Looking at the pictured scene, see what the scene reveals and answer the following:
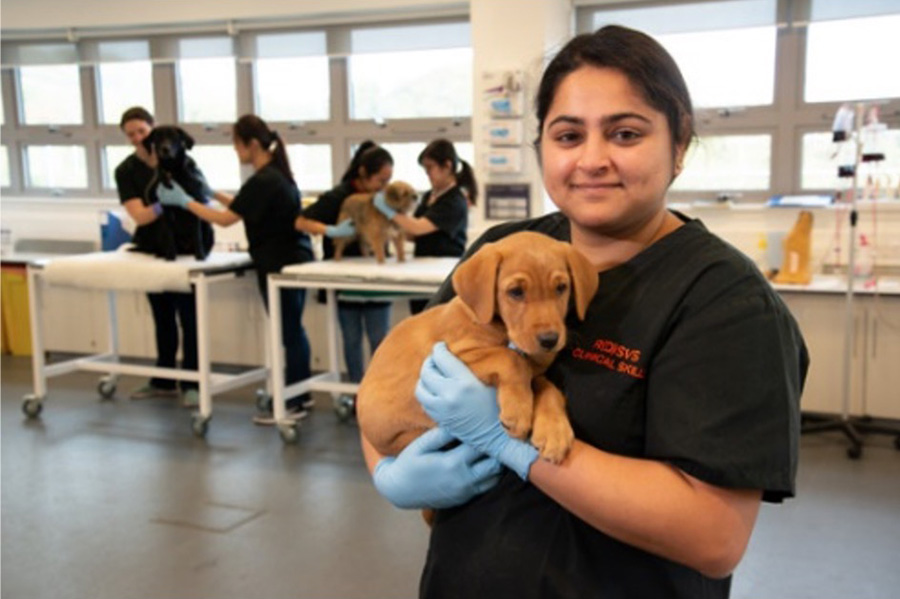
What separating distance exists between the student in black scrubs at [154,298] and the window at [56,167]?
7.41 ft

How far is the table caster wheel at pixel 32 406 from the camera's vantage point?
4695 mm

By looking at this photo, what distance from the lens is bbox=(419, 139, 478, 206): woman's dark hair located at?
167 inches

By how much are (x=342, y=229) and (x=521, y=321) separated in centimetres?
334

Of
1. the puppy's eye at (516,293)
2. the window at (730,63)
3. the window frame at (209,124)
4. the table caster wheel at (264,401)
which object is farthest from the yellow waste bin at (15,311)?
the puppy's eye at (516,293)

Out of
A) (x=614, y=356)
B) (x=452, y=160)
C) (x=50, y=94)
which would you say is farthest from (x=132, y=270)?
(x=614, y=356)

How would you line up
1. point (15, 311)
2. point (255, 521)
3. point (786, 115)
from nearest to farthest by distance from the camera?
point (255, 521)
point (786, 115)
point (15, 311)

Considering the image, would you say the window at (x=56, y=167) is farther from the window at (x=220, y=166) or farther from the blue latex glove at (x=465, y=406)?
the blue latex glove at (x=465, y=406)

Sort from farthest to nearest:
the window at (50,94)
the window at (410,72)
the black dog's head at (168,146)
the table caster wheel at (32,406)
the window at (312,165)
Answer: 1. the window at (50,94)
2. the window at (312,165)
3. the window at (410,72)
4. the table caster wheel at (32,406)
5. the black dog's head at (168,146)

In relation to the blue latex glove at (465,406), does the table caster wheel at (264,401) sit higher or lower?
lower

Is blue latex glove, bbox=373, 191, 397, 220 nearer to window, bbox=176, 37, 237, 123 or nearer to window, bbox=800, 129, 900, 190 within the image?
window, bbox=800, 129, 900, 190

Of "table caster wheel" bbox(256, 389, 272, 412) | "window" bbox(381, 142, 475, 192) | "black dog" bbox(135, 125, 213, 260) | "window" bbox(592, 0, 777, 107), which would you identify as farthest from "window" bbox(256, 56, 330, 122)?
"table caster wheel" bbox(256, 389, 272, 412)

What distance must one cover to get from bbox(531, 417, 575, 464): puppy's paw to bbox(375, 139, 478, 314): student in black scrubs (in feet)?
10.4

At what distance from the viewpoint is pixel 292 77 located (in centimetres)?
607

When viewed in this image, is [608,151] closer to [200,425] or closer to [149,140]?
[200,425]
